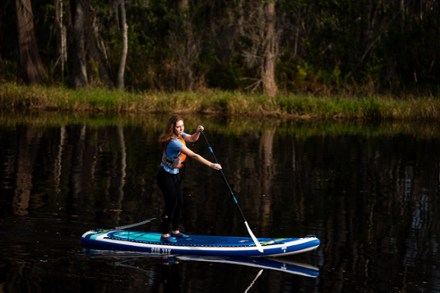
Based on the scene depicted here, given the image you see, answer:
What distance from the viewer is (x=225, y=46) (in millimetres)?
45969

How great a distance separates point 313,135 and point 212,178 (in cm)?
1118

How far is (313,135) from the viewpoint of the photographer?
104 ft

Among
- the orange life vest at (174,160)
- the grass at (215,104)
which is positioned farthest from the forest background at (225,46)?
the orange life vest at (174,160)

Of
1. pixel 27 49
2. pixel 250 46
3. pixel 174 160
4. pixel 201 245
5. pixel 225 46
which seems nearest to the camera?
pixel 201 245

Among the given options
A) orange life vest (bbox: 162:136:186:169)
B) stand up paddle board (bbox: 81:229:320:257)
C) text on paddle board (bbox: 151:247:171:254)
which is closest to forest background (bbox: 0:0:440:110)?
stand up paddle board (bbox: 81:229:320:257)

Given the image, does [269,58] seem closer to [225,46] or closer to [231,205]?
[225,46]

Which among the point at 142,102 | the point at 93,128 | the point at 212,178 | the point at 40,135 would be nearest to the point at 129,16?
the point at 142,102

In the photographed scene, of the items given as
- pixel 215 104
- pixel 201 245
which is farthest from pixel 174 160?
pixel 215 104

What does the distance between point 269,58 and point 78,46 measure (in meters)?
7.68

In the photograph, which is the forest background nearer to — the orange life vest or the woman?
the woman

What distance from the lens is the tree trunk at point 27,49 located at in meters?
40.8

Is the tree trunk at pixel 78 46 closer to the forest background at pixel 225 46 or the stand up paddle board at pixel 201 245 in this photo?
the forest background at pixel 225 46

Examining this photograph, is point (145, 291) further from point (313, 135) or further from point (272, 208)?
point (313, 135)

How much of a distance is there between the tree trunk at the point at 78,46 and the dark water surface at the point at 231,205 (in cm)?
873
